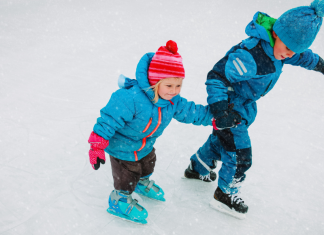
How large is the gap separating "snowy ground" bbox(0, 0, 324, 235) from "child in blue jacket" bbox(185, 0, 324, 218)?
1.12 ft

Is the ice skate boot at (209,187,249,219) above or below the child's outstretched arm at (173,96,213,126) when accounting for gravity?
below

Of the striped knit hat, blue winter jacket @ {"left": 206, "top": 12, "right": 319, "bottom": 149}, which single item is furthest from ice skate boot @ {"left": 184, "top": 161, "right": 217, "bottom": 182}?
the striped knit hat

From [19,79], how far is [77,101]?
88 cm

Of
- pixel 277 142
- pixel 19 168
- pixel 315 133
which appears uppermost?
pixel 315 133

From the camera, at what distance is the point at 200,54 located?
14.2 feet

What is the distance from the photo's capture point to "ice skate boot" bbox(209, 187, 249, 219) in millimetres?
1845

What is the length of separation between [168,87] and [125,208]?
847 millimetres

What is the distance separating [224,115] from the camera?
60.9 inches

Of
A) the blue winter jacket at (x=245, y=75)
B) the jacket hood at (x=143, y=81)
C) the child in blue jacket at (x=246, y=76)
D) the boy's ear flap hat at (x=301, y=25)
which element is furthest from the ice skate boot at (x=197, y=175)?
the boy's ear flap hat at (x=301, y=25)

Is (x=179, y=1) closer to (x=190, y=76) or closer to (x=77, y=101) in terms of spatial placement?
(x=190, y=76)

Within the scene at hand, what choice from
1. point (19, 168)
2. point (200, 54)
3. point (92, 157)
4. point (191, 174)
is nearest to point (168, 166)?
point (191, 174)

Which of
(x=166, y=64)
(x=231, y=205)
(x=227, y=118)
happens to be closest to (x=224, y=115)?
(x=227, y=118)

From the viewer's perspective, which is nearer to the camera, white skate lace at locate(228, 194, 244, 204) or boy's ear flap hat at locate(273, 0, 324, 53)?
boy's ear flap hat at locate(273, 0, 324, 53)

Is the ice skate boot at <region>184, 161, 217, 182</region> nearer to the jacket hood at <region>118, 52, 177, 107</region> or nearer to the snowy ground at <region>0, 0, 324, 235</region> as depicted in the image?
the snowy ground at <region>0, 0, 324, 235</region>
